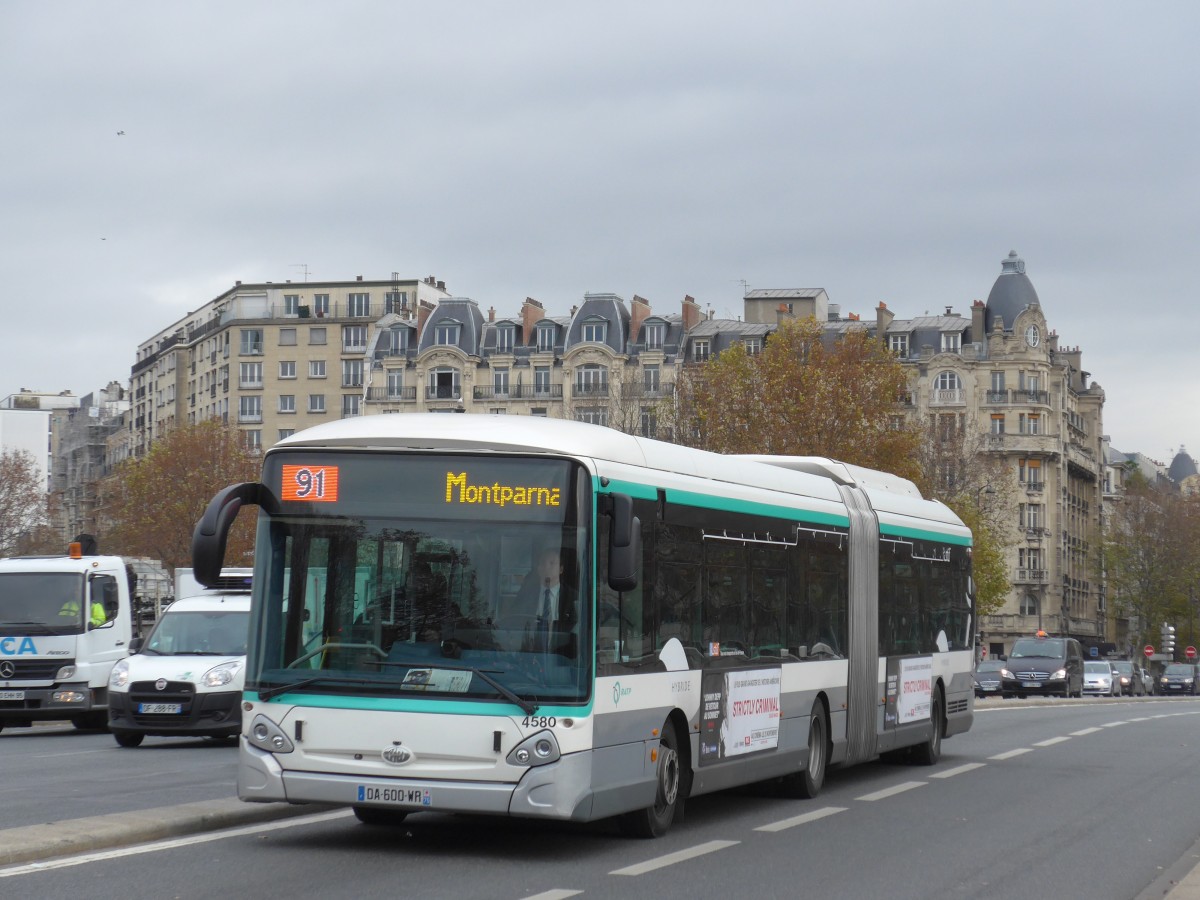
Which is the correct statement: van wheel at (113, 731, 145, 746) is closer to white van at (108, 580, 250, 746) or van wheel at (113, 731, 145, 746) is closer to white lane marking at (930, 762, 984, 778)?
white van at (108, 580, 250, 746)

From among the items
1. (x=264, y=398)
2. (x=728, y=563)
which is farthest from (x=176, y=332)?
(x=728, y=563)

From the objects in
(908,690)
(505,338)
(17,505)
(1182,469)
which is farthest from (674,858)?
(1182,469)

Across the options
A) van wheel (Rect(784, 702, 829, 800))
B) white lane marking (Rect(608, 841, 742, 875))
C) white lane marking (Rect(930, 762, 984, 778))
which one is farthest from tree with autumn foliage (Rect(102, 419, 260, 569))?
white lane marking (Rect(608, 841, 742, 875))

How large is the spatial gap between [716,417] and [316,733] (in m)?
41.0

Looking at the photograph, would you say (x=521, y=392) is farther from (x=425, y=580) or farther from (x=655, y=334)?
(x=425, y=580)

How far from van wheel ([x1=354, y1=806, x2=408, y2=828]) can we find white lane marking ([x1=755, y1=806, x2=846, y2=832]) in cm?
262

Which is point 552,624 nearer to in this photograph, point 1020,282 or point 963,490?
point 963,490

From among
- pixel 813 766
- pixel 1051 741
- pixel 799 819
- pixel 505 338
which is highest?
pixel 505 338

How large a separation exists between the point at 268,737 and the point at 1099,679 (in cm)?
5663

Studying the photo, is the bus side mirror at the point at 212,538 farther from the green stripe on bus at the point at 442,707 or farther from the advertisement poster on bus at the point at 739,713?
the advertisement poster on bus at the point at 739,713

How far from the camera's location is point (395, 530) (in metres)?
11.4

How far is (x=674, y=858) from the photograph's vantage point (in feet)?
37.2

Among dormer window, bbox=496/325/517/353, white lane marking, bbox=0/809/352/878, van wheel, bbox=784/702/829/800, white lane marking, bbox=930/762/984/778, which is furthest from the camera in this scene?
dormer window, bbox=496/325/517/353

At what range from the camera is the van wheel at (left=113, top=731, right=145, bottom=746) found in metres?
22.5
